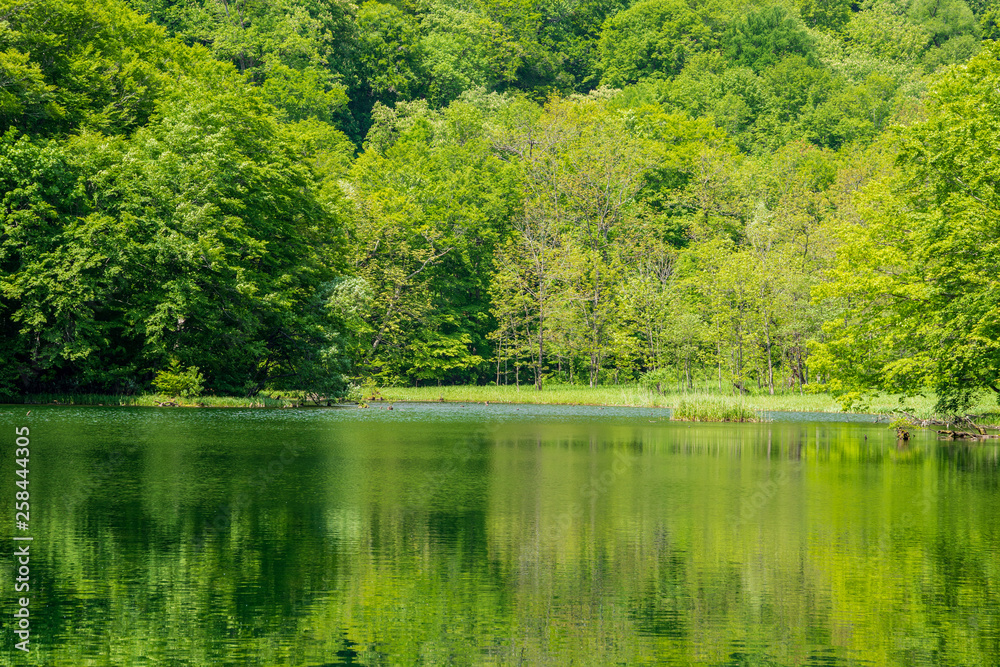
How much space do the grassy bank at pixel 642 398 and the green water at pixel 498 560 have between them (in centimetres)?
2294

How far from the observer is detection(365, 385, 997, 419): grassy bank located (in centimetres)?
5034

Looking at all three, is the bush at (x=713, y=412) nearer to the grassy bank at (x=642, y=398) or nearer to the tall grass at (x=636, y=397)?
the grassy bank at (x=642, y=398)

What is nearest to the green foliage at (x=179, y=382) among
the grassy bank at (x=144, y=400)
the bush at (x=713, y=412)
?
the grassy bank at (x=144, y=400)

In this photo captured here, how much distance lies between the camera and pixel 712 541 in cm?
1577

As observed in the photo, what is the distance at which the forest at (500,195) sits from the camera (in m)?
44.3

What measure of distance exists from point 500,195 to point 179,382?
41727mm

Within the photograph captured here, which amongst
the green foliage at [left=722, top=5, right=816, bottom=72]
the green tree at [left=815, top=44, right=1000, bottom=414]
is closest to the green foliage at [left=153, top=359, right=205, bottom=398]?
the green tree at [left=815, top=44, right=1000, bottom=414]

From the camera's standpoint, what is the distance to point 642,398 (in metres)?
63.9

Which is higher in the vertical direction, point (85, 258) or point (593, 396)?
point (85, 258)

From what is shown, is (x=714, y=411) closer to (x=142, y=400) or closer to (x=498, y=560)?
(x=142, y=400)

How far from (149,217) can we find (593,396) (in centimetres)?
2882

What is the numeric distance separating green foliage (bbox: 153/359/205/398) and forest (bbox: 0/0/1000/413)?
2.98 feet

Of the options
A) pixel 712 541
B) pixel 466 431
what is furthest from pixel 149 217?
pixel 712 541

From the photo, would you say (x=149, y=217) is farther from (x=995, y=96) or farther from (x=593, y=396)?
(x=995, y=96)
